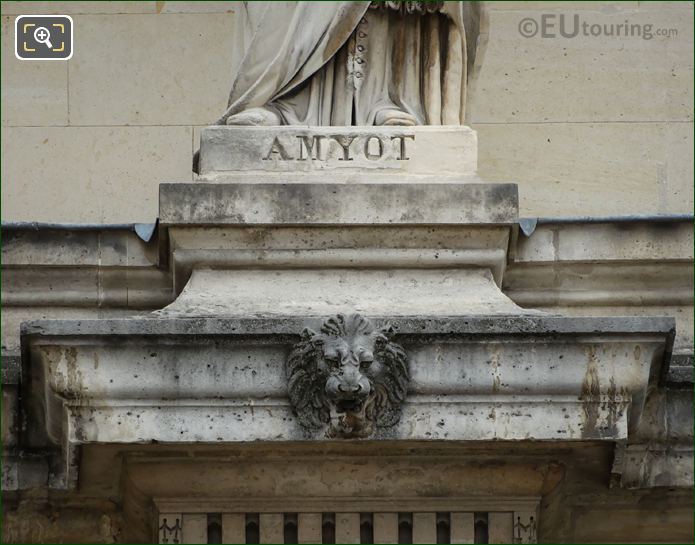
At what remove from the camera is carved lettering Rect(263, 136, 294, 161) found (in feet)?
39.1

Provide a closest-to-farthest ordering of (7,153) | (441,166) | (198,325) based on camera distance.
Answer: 1. (198,325)
2. (441,166)
3. (7,153)

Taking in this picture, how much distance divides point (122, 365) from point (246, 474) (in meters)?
0.63

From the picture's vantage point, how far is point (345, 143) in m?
12.0

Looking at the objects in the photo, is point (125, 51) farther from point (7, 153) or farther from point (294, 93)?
point (294, 93)

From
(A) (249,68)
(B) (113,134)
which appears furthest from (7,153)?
(A) (249,68)

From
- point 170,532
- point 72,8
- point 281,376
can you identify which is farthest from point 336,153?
point 72,8

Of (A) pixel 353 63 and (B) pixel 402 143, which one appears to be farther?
(A) pixel 353 63

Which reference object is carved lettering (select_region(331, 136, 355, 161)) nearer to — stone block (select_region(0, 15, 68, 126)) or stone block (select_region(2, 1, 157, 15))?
stone block (select_region(0, 15, 68, 126))

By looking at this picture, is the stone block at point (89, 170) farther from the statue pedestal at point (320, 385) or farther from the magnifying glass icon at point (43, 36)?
the statue pedestal at point (320, 385)

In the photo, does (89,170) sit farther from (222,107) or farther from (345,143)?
(345,143)

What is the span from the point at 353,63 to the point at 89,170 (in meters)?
2.03

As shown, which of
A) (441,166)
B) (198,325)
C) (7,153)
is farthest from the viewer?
(7,153)

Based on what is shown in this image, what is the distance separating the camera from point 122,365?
11.2 meters

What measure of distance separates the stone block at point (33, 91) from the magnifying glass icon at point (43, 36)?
127mm
